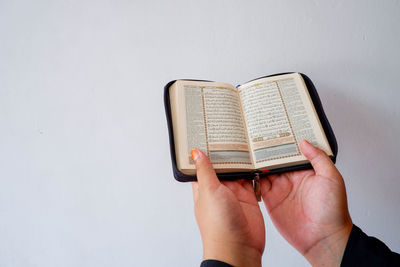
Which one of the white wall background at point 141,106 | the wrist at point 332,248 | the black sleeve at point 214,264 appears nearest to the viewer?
the black sleeve at point 214,264

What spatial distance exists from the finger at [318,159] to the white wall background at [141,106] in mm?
406

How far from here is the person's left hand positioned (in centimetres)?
59

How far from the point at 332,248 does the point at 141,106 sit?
38.5 inches

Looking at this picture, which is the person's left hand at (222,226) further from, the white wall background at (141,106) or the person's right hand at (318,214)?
the white wall background at (141,106)

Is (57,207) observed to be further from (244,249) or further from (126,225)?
(244,249)

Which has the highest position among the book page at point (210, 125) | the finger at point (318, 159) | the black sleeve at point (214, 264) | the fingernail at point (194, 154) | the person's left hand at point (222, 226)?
the book page at point (210, 125)

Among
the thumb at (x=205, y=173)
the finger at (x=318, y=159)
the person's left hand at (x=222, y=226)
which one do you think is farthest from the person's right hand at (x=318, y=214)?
the thumb at (x=205, y=173)

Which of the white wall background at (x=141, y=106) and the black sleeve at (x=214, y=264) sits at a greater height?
the white wall background at (x=141, y=106)

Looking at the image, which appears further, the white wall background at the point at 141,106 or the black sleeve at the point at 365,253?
the white wall background at the point at 141,106

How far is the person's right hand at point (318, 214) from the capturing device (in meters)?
0.66

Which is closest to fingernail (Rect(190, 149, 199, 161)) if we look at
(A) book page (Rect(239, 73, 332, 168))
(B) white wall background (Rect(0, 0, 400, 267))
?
(A) book page (Rect(239, 73, 332, 168))

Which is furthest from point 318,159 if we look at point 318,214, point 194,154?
point 194,154

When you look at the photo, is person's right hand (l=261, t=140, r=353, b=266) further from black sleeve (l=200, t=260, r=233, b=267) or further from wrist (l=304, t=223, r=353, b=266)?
black sleeve (l=200, t=260, r=233, b=267)

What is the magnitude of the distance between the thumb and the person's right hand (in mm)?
326
